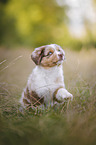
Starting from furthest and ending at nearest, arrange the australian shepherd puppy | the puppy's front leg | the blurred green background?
the blurred green background → the australian shepherd puppy → the puppy's front leg

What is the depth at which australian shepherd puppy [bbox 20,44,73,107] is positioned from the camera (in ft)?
8.24

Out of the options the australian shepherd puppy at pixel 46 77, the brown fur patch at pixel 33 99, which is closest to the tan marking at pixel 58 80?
the australian shepherd puppy at pixel 46 77

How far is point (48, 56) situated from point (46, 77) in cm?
35

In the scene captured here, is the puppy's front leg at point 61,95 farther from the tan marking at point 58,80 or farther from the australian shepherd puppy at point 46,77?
the tan marking at point 58,80

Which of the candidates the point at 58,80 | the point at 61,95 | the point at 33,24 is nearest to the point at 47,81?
the point at 58,80

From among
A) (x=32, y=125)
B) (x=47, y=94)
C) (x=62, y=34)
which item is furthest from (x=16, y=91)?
(x=62, y=34)

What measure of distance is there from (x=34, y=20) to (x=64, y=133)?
33.3ft

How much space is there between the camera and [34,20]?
10852 millimetres

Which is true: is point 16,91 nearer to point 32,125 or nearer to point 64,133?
point 32,125

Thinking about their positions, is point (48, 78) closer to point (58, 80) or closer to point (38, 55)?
point (58, 80)

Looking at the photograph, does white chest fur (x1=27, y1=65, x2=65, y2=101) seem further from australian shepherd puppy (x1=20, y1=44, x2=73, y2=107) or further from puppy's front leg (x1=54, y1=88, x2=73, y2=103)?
puppy's front leg (x1=54, y1=88, x2=73, y2=103)

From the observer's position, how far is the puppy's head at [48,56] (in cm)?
248

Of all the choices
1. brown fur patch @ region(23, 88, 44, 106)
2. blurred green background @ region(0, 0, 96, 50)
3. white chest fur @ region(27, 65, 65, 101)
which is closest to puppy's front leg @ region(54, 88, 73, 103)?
white chest fur @ region(27, 65, 65, 101)

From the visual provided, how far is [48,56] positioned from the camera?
2.50m
